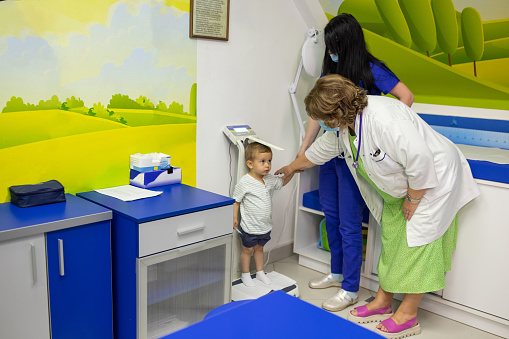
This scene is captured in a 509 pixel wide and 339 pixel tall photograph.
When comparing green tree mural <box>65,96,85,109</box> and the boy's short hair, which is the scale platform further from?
green tree mural <box>65,96,85,109</box>

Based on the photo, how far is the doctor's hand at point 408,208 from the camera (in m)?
2.34

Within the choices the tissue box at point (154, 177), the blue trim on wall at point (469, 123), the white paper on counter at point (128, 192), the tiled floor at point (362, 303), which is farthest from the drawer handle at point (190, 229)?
the blue trim on wall at point (469, 123)

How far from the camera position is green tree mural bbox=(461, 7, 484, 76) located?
301 centimetres

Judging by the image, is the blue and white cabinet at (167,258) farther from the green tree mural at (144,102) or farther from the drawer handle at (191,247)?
the green tree mural at (144,102)

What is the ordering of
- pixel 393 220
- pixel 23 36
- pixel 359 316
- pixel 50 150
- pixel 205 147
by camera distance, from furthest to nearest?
pixel 205 147 → pixel 359 316 → pixel 393 220 → pixel 50 150 → pixel 23 36

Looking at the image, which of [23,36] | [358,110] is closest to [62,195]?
[23,36]

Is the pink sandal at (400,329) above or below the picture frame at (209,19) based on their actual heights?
below

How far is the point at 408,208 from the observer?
2.36 m

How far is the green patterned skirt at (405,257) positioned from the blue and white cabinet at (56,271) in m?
1.26

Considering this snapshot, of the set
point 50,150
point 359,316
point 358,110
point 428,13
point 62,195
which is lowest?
point 359,316

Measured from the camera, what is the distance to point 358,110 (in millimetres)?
2238

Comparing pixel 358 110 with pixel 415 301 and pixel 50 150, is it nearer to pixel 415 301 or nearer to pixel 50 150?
pixel 415 301

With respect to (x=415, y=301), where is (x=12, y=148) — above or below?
above

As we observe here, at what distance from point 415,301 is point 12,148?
2.06 meters
